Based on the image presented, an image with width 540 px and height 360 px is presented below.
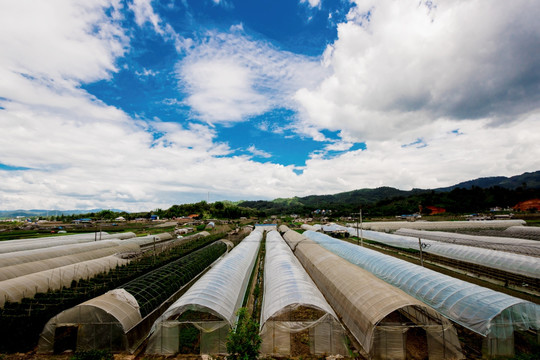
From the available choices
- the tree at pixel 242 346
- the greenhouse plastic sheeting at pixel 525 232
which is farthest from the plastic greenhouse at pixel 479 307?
the greenhouse plastic sheeting at pixel 525 232

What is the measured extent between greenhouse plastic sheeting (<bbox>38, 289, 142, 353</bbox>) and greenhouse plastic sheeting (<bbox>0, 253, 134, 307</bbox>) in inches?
203

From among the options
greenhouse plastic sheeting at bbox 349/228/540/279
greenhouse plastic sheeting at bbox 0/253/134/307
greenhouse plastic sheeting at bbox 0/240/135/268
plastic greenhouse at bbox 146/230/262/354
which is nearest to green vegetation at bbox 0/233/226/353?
greenhouse plastic sheeting at bbox 0/253/134/307

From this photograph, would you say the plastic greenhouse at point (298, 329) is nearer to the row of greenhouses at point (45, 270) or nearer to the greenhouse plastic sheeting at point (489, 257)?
the row of greenhouses at point (45, 270)

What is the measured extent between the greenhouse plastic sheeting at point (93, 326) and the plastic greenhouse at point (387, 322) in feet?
36.2

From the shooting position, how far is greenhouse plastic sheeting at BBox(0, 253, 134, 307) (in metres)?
15.6

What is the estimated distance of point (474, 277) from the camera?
23391mm

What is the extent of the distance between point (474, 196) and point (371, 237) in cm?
11038

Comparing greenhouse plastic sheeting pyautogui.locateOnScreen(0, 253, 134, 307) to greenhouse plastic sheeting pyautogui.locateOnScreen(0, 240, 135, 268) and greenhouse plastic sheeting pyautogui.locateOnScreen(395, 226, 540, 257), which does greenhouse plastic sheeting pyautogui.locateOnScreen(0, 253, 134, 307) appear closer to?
greenhouse plastic sheeting pyautogui.locateOnScreen(0, 240, 135, 268)

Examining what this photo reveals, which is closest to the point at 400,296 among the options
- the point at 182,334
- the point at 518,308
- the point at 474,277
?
the point at 518,308

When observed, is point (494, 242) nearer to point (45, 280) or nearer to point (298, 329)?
point (298, 329)

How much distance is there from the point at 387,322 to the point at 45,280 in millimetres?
21832

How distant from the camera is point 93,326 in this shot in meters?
12.3

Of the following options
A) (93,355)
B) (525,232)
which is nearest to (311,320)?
(93,355)

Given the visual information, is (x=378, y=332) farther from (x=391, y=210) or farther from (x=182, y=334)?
(x=391, y=210)
